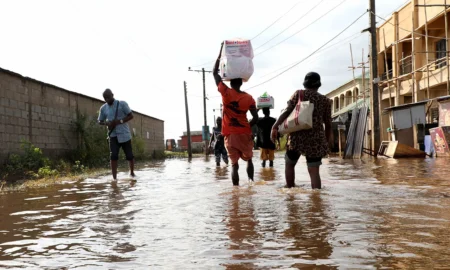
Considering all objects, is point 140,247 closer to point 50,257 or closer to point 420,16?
point 50,257

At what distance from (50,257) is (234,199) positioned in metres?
2.32

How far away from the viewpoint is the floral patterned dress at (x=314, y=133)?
5.08m

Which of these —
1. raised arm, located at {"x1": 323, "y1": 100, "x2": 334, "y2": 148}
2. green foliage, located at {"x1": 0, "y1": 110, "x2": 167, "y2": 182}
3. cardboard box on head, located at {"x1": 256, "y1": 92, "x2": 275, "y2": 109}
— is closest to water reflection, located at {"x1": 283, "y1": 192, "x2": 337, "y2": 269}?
raised arm, located at {"x1": 323, "y1": 100, "x2": 334, "y2": 148}

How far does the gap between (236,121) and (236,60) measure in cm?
77

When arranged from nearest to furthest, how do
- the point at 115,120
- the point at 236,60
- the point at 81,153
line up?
the point at 236,60 → the point at 115,120 → the point at 81,153

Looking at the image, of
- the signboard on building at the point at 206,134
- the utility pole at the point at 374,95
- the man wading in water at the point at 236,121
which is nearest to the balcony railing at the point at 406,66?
the utility pole at the point at 374,95

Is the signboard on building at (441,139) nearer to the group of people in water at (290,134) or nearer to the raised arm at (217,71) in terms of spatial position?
the group of people in water at (290,134)

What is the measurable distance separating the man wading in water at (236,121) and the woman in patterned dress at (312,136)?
0.53m

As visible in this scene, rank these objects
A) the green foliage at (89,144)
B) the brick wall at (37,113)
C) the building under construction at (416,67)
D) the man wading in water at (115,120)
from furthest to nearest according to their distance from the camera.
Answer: the building under construction at (416,67) → the green foliage at (89,144) → the brick wall at (37,113) → the man wading in water at (115,120)

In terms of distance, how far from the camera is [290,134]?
17.3 ft

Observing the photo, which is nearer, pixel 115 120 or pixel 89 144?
pixel 115 120

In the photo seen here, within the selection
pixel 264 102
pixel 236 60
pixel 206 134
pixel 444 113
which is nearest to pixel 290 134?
pixel 236 60

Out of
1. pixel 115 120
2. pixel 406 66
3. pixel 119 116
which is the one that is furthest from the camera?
pixel 406 66

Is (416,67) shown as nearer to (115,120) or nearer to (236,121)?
(115,120)
